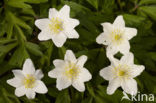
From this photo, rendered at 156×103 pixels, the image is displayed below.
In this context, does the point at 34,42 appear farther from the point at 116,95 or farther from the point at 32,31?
the point at 116,95

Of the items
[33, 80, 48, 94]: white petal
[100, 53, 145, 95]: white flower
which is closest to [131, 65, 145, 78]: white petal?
[100, 53, 145, 95]: white flower

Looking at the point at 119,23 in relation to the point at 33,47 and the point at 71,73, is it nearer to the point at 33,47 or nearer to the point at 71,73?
the point at 71,73

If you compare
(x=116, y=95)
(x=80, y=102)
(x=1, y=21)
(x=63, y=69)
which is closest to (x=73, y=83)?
(x=63, y=69)

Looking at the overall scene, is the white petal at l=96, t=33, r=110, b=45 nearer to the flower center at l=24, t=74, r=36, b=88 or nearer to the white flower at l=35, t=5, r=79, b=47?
the white flower at l=35, t=5, r=79, b=47

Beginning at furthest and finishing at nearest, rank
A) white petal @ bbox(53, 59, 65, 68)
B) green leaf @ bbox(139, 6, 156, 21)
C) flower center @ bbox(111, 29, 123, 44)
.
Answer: green leaf @ bbox(139, 6, 156, 21) < flower center @ bbox(111, 29, 123, 44) < white petal @ bbox(53, 59, 65, 68)

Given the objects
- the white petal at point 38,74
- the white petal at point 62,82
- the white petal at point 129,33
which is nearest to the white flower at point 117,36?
the white petal at point 129,33

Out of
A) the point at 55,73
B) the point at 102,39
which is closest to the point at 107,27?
the point at 102,39
